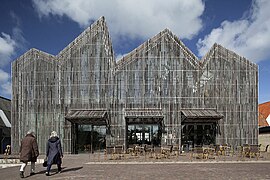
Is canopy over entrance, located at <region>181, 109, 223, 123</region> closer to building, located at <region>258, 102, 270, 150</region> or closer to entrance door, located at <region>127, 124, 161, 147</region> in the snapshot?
entrance door, located at <region>127, 124, 161, 147</region>

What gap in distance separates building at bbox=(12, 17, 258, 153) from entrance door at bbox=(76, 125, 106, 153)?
8 cm

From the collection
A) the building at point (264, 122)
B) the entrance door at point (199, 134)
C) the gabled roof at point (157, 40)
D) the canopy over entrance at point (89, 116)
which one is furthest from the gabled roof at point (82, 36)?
the building at point (264, 122)

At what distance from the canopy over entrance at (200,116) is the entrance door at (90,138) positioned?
23.0 ft

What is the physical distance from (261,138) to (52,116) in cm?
1999

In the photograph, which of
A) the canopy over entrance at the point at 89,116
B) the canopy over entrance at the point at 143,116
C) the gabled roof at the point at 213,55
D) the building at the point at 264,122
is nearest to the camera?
the canopy over entrance at the point at 89,116

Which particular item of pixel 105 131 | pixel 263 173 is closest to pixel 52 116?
pixel 105 131

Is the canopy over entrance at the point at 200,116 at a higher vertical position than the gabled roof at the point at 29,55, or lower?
lower

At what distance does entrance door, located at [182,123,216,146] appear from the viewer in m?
23.9

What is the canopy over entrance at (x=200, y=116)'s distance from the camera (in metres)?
22.3

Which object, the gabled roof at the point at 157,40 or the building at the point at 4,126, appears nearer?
the gabled roof at the point at 157,40

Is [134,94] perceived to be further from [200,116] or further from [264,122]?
[264,122]

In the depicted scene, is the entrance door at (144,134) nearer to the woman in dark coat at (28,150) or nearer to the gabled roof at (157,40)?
the gabled roof at (157,40)

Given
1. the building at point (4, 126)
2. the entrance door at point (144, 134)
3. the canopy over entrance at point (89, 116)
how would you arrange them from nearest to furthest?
the canopy over entrance at point (89, 116) → the entrance door at point (144, 134) → the building at point (4, 126)

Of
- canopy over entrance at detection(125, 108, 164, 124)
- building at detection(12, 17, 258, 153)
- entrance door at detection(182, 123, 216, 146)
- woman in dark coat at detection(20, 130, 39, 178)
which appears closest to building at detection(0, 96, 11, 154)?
building at detection(12, 17, 258, 153)
